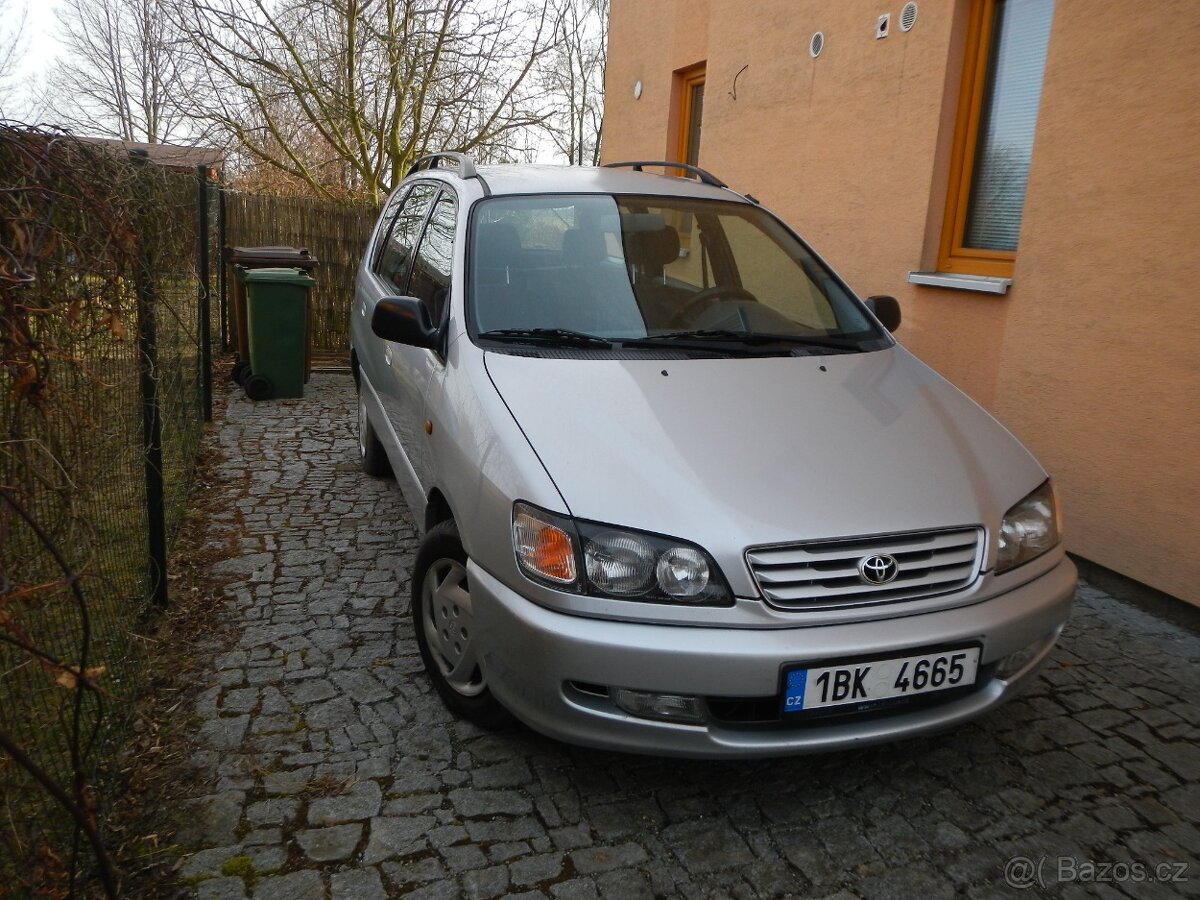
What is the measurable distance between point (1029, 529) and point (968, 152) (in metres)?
3.79

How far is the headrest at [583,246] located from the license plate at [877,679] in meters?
2.06

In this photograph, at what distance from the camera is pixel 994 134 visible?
6.02 meters

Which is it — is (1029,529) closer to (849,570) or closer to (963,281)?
(849,570)

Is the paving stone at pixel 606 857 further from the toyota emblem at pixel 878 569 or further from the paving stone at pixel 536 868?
the toyota emblem at pixel 878 569

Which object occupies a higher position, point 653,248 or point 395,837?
point 653,248

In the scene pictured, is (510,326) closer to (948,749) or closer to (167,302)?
(167,302)

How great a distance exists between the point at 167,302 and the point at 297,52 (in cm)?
1506

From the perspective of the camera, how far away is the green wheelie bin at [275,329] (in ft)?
27.7

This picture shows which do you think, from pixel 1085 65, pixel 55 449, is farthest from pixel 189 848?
pixel 1085 65

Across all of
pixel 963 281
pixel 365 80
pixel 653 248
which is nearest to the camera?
pixel 653 248

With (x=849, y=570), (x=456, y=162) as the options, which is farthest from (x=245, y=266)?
(x=849, y=570)

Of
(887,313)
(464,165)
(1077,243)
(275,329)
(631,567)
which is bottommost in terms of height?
(631,567)

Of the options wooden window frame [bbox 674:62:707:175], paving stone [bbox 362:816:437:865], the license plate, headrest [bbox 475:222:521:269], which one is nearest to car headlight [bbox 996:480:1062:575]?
the license plate

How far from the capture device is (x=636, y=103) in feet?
36.7
